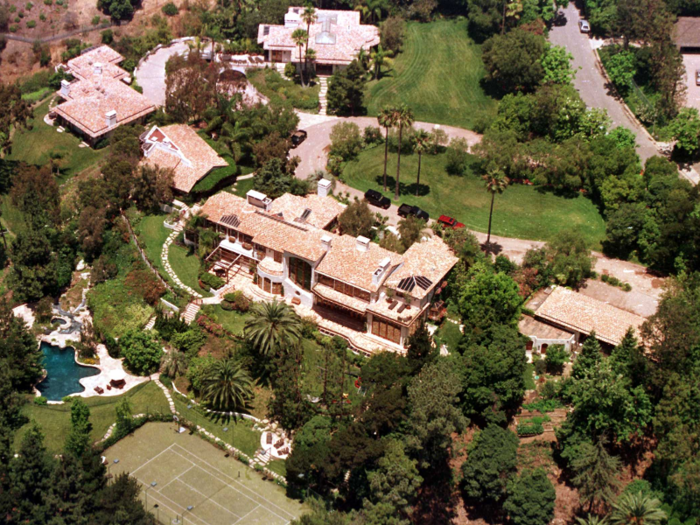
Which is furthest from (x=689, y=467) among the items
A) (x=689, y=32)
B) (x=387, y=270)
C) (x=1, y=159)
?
(x=1, y=159)

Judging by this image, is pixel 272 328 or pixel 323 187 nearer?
pixel 272 328

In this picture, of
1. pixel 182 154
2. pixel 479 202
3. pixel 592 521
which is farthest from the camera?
pixel 479 202

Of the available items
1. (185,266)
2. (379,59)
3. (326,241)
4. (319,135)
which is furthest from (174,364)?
(379,59)

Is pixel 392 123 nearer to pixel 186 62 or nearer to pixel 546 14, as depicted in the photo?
pixel 186 62

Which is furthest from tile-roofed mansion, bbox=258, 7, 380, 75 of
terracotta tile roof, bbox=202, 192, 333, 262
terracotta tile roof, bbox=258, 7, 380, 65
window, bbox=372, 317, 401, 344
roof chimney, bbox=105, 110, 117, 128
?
window, bbox=372, 317, 401, 344

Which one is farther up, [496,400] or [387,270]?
[387,270]

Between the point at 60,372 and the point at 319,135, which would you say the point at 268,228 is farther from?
the point at 319,135
